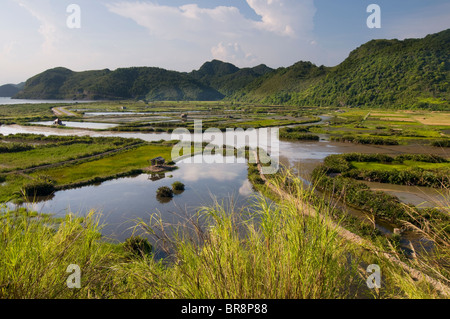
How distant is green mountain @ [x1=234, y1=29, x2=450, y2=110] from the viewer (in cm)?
10138

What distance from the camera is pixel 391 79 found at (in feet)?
376

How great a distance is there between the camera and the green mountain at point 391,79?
101375mm

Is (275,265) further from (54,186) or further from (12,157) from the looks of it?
(12,157)

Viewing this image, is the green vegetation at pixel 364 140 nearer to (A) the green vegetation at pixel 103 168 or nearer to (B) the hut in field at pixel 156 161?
(A) the green vegetation at pixel 103 168

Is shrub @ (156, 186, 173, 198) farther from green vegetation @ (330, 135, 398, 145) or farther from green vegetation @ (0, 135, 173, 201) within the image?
green vegetation @ (330, 135, 398, 145)

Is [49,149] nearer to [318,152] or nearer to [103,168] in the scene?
[103,168]

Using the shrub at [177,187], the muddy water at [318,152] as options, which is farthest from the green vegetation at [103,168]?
the shrub at [177,187]

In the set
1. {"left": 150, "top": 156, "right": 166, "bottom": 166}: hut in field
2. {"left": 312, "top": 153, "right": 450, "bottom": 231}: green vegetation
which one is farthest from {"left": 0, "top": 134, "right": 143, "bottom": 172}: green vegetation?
{"left": 312, "top": 153, "right": 450, "bottom": 231}: green vegetation

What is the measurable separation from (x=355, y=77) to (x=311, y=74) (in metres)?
56.7
